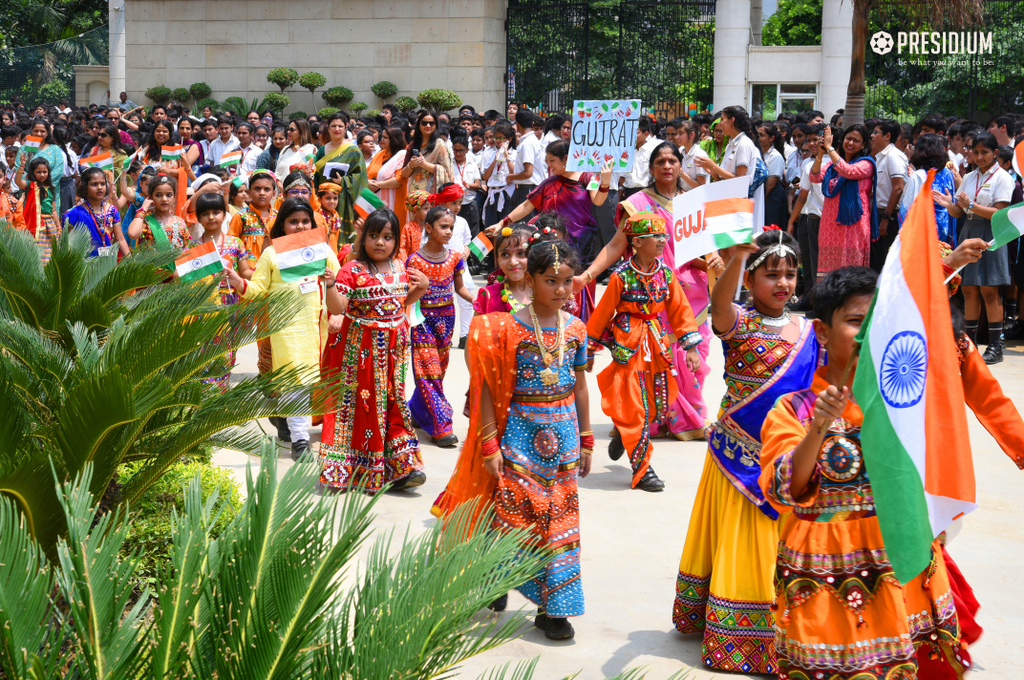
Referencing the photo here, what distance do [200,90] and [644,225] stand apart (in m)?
27.7

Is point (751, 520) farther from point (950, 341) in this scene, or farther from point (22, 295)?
point (22, 295)

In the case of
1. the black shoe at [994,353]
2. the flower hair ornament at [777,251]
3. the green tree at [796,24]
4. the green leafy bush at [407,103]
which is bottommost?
the black shoe at [994,353]

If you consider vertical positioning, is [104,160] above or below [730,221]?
above

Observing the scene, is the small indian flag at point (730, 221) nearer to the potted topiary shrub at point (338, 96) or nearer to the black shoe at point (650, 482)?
the black shoe at point (650, 482)

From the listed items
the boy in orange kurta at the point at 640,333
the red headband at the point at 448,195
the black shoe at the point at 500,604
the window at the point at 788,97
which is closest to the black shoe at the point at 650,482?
the boy in orange kurta at the point at 640,333

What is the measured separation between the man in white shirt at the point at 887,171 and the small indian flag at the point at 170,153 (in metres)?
7.98

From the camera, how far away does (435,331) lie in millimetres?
7320

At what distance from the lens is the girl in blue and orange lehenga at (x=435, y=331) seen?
7.23 metres

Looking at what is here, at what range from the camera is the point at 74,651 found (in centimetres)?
227

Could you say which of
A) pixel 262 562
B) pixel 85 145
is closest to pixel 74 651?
pixel 262 562

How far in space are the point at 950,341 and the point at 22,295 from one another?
4391 mm

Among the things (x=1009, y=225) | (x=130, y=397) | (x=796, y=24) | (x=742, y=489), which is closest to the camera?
(x=130, y=397)

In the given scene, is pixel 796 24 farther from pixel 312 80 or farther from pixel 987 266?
pixel 987 266

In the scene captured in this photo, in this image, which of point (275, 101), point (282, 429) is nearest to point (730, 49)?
point (275, 101)
